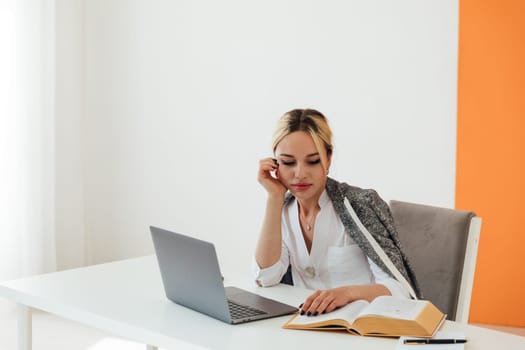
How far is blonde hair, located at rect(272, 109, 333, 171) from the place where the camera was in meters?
2.14

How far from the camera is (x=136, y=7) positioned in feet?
16.0

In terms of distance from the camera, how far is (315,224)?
221 cm

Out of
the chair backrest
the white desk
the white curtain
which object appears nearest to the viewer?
the white desk

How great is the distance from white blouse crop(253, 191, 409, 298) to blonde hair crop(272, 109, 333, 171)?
17 centimetres

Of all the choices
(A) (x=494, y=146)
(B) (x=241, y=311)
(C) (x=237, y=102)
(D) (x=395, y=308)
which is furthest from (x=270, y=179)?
(C) (x=237, y=102)

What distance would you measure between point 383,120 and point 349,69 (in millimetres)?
346

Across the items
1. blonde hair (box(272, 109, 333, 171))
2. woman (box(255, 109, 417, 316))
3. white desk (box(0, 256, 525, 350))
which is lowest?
white desk (box(0, 256, 525, 350))

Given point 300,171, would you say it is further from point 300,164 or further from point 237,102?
point 237,102

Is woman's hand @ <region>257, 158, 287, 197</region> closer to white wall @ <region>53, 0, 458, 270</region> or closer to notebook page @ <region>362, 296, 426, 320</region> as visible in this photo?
notebook page @ <region>362, 296, 426, 320</region>

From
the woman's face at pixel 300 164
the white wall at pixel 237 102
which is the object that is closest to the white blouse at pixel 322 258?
the woman's face at pixel 300 164

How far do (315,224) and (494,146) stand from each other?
1.71 meters

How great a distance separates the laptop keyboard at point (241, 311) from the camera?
1.75m

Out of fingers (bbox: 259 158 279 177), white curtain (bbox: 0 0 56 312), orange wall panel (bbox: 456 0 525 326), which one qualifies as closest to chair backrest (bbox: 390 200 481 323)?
fingers (bbox: 259 158 279 177)

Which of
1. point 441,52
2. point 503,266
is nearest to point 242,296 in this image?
point 503,266
